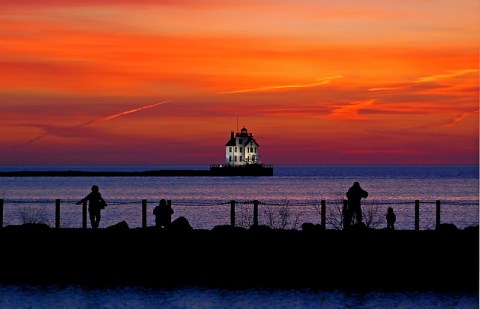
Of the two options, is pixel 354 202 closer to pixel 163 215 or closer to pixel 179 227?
pixel 179 227

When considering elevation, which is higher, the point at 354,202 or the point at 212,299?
the point at 354,202

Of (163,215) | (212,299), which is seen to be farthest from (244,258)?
(212,299)

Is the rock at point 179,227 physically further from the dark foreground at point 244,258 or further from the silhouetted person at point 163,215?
the silhouetted person at point 163,215

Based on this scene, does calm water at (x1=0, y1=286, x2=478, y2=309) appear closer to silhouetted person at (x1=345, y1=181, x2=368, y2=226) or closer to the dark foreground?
the dark foreground

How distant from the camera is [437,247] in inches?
1185

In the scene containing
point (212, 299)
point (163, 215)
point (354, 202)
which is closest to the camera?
point (212, 299)

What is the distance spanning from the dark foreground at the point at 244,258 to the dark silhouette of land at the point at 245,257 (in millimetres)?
31

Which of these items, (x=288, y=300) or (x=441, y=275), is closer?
(x=288, y=300)

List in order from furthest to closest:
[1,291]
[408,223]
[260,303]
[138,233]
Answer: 1. [408,223]
2. [138,233]
3. [1,291]
4. [260,303]

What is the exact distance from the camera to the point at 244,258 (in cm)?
3073

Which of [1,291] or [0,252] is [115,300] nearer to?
[1,291]

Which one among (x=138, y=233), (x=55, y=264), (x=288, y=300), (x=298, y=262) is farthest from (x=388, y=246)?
(x=55, y=264)

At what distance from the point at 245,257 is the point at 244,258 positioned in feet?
0.15

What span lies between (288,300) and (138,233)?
7.00 m
